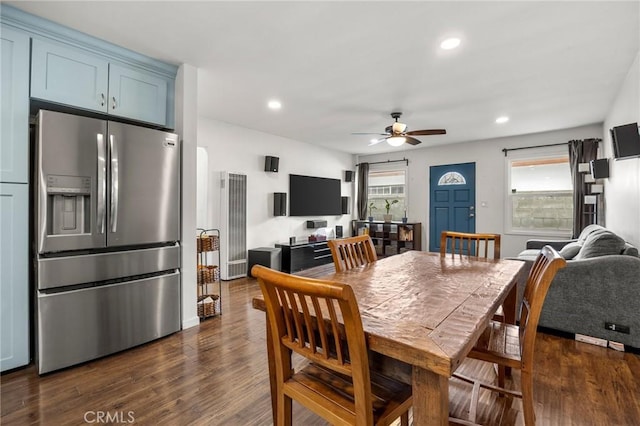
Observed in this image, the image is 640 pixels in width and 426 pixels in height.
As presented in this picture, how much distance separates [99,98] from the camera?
2.47 m

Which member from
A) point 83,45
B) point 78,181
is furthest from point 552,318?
point 83,45

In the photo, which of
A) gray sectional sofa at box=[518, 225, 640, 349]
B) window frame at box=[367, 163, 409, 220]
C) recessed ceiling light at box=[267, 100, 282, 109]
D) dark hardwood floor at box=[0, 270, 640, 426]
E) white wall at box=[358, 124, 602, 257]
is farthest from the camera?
window frame at box=[367, 163, 409, 220]

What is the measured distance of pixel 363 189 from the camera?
766 centimetres

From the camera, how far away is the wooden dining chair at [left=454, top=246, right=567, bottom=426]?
4.17 ft

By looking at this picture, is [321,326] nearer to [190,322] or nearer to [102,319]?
[102,319]

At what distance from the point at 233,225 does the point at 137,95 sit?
8.46ft

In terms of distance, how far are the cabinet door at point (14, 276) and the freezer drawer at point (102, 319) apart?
185 millimetres

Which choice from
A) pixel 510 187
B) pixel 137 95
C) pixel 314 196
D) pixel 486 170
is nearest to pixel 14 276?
pixel 137 95

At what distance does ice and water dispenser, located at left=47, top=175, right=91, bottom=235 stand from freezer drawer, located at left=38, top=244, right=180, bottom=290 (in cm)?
21

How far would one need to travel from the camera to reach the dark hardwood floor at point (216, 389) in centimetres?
169

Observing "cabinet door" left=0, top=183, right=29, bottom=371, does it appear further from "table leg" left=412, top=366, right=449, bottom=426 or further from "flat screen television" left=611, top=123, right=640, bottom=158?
"flat screen television" left=611, top=123, right=640, bottom=158

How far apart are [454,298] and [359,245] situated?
42.9 inches

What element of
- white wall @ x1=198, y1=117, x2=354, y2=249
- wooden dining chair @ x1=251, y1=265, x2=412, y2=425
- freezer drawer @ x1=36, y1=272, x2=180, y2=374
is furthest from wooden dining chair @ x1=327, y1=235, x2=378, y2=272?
white wall @ x1=198, y1=117, x2=354, y2=249

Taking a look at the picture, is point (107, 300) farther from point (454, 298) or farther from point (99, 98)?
point (454, 298)
